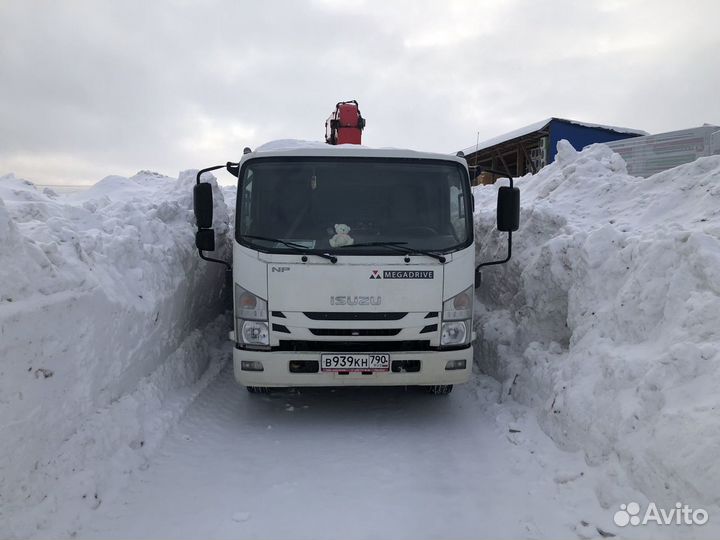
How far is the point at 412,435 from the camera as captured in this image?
178 inches

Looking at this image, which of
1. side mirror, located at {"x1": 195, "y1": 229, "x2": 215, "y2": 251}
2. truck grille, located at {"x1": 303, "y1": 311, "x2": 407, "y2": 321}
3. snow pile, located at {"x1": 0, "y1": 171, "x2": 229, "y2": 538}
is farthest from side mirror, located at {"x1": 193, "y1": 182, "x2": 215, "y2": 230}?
truck grille, located at {"x1": 303, "y1": 311, "x2": 407, "y2": 321}

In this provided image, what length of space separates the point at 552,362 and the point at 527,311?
1005 millimetres

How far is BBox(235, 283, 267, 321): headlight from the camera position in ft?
15.0

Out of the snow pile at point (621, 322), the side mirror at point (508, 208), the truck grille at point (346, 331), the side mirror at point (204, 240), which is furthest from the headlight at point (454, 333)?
the side mirror at point (204, 240)

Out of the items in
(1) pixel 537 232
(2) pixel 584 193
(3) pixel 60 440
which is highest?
(2) pixel 584 193

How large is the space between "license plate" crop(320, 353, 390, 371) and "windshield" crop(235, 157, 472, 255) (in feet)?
3.09

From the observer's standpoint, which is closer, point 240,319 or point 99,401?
point 99,401

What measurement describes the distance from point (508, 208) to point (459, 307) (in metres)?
1.15

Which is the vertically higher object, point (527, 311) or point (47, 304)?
point (47, 304)

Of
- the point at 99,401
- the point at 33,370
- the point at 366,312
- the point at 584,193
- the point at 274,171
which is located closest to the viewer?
the point at 33,370

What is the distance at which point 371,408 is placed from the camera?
518cm

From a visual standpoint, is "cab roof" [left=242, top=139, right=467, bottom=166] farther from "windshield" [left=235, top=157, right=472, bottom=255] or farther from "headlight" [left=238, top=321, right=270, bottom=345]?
"headlight" [left=238, top=321, right=270, bottom=345]

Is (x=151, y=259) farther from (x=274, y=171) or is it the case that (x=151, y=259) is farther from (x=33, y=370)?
(x=33, y=370)

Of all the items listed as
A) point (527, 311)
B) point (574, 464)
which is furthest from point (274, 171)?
point (574, 464)
